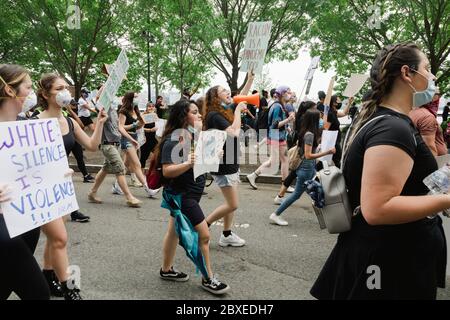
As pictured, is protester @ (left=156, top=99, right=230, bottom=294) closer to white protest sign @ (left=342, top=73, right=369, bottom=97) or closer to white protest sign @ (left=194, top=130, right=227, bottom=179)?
white protest sign @ (left=194, top=130, right=227, bottom=179)

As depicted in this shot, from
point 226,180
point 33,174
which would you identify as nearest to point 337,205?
point 33,174

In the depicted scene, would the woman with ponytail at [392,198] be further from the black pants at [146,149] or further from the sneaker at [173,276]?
the black pants at [146,149]

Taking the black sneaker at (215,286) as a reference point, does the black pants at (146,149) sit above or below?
above

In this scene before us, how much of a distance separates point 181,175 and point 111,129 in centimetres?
381

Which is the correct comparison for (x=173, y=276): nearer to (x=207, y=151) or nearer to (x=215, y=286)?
(x=215, y=286)

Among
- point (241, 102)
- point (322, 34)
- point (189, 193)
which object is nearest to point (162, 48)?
point (322, 34)

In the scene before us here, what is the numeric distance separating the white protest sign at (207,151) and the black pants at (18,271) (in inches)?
58.7

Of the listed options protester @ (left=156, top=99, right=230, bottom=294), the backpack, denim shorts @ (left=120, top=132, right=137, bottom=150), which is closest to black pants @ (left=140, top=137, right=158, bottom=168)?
denim shorts @ (left=120, top=132, right=137, bottom=150)

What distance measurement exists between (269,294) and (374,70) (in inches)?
90.2

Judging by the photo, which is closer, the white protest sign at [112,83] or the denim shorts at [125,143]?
the white protest sign at [112,83]

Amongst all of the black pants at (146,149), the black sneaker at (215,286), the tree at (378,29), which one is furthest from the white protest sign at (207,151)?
the tree at (378,29)

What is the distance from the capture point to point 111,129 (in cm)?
702

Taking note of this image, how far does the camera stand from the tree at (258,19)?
17656mm

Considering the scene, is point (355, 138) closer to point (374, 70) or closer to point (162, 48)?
point (374, 70)
